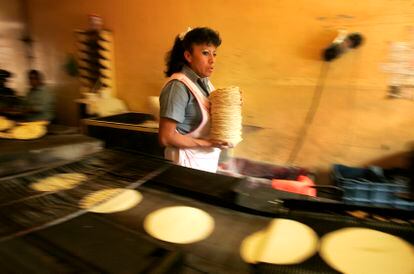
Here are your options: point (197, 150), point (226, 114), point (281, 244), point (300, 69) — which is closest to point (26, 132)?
point (197, 150)

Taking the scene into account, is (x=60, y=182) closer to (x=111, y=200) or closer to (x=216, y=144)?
(x=111, y=200)

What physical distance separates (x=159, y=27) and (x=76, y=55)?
1.33 m

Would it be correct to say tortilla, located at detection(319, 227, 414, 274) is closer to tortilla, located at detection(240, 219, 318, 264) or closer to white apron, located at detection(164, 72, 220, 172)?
tortilla, located at detection(240, 219, 318, 264)

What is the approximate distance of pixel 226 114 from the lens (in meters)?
1.35

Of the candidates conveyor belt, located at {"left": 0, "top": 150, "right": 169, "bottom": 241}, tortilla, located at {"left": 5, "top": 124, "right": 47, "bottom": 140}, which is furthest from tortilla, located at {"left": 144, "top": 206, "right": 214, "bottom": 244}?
tortilla, located at {"left": 5, "top": 124, "right": 47, "bottom": 140}

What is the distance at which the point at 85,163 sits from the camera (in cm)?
114

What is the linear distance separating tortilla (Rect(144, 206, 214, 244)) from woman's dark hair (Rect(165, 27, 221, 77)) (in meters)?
0.93

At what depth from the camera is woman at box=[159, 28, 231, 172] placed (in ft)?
4.66

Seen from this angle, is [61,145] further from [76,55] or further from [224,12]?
[76,55]

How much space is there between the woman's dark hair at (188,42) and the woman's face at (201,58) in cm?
2

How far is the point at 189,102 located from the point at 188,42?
1.08 feet

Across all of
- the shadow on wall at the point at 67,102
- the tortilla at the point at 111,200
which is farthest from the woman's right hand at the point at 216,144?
the shadow on wall at the point at 67,102

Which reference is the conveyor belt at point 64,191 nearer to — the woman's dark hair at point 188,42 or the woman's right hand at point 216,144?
the woman's right hand at point 216,144

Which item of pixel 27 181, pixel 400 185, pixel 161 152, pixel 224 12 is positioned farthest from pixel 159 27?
pixel 400 185
